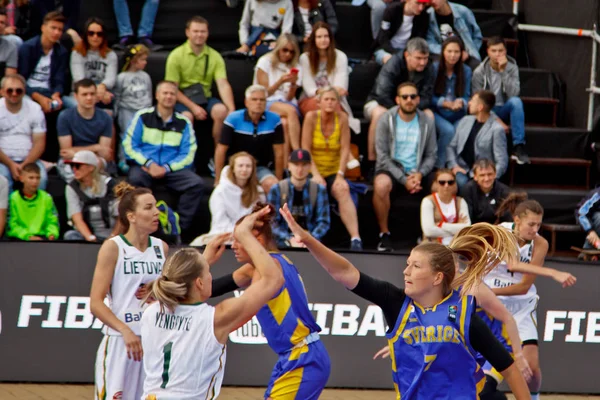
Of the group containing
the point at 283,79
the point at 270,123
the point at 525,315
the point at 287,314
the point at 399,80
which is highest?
the point at 283,79

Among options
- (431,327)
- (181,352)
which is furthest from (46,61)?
(431,327)

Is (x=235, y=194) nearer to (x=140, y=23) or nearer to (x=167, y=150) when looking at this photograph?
(x=167, y=150)

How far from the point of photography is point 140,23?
44.0ft

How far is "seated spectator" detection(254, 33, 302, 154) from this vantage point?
1154 centimetres

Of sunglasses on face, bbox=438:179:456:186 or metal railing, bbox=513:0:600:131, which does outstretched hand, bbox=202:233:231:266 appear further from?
metal railing, bbox=513:0:600:131

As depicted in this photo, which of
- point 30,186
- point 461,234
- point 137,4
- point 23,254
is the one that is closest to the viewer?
point 461,234

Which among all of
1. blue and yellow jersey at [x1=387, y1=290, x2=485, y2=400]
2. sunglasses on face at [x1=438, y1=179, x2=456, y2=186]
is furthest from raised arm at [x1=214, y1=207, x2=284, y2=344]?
sunglasses on face at [x1=438, y1=179, x2=456, y2=186]

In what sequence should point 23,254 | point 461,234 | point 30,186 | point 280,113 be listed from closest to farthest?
point 461,234, point 23,254, point 30,186, point 280,113

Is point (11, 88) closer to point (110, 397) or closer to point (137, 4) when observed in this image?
point (137, 4)

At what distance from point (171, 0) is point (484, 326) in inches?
416

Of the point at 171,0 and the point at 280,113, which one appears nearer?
the point at 280,113

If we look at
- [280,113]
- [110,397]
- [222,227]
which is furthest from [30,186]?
[110,397]

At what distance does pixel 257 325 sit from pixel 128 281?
2.88m

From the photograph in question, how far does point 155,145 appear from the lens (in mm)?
10977
